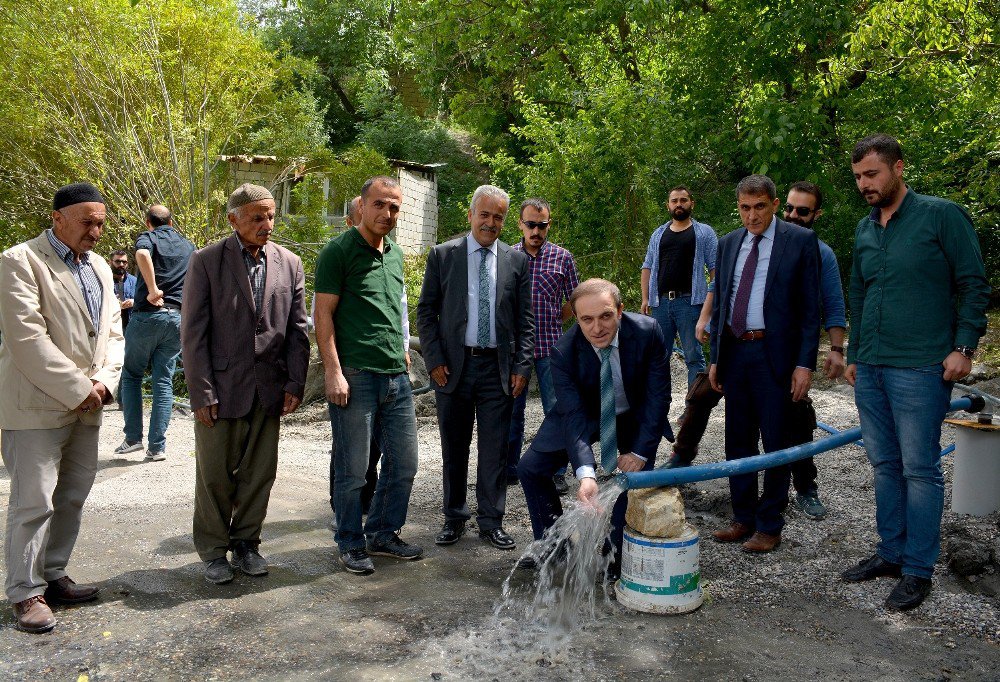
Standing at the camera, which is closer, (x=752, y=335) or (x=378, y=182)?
(x=378, y=182)

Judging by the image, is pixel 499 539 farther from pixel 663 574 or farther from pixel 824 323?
pixel 824 323

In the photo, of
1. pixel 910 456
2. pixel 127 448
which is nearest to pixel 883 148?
pixel 910 456

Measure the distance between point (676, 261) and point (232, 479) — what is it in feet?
12.9

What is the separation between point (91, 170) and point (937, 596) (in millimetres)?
16023

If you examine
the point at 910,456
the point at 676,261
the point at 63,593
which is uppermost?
the point at 676,261

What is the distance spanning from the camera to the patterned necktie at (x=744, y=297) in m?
4.62

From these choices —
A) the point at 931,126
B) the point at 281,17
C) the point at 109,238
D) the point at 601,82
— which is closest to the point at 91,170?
the point at 109,238

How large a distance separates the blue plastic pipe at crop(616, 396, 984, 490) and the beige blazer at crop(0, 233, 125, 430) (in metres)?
2.54

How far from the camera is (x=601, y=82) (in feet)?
46.5

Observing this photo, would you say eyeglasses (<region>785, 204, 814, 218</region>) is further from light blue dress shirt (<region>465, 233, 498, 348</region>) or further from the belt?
light blue dress shirt (<region>465, 233, 498, 348</region>)

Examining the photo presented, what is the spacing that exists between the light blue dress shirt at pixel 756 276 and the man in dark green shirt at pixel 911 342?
0.57m

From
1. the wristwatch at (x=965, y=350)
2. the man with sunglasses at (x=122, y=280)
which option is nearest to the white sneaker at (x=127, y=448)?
the man with sunglasses at (x=122, y=280)

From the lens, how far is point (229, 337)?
4.19 metres

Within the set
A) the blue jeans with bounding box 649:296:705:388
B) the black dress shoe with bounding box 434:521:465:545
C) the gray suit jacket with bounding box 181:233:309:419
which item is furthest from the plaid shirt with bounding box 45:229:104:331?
the blue jeans with bounding box 649:296:705:388
